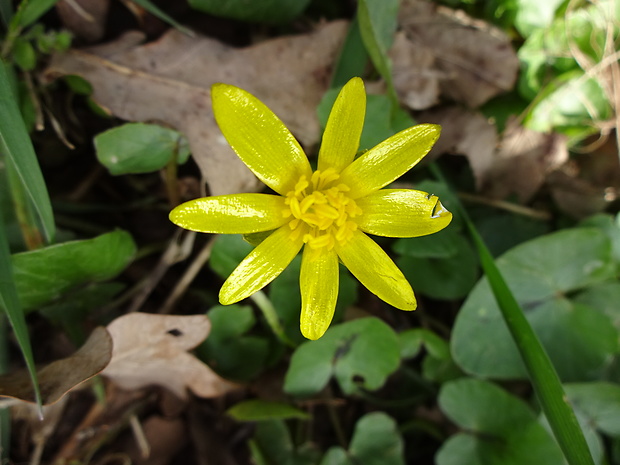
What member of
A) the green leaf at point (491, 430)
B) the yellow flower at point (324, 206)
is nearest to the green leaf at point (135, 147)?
the yellow flower at point (324, 206)

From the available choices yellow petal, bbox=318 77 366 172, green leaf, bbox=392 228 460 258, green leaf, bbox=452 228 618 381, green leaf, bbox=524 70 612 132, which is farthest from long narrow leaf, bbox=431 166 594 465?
green leaf, bbox=524 70 612 132

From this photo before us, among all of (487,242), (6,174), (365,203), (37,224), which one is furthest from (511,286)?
(6,174)

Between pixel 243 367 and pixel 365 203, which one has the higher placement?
pixel 365 203

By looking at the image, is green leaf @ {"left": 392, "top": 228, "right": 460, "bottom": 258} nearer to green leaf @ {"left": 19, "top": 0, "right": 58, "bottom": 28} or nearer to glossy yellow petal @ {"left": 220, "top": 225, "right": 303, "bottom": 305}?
glossy yellow petal @ {"left": 220, "top": 225, "right": 303, "bottom": 305}

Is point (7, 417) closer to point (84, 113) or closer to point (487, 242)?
point (84, 113)

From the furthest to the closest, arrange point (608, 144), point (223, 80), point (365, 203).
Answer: point (608, 144) → point (223, 80) → point (365, 203)

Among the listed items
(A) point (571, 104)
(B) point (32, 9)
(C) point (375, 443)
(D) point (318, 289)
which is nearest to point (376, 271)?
(D) point (318, 289)
